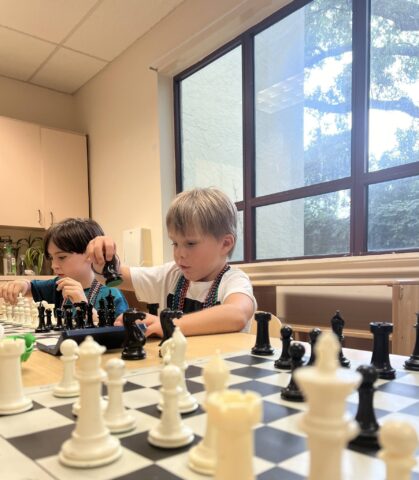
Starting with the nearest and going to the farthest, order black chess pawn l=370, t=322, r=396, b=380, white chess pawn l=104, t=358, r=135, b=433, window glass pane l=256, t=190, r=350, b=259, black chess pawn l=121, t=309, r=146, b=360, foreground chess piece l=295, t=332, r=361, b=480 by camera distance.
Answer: foreground chess piece l=295, t=332, r=361, b=480, white chess pawn l=104, t=358, r=135, b=433, black chess pawn l=370, t=322, r=396, b=380, black chess pawn l=121, t=309, r=146, b=360, window glass pane l=256, t=190, r=350, b=259

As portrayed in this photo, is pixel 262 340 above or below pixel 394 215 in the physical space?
below

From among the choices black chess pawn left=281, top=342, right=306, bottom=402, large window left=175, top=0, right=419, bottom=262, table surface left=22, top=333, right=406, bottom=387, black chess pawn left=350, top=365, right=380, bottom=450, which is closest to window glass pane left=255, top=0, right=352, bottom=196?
large window left=175, top=0, right=419, bottom=262

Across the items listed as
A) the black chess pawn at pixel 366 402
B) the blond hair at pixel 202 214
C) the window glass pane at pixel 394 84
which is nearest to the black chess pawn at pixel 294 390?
the black chess pawn at pixel 366 402

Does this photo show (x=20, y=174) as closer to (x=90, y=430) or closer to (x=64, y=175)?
(x=64, y=175)

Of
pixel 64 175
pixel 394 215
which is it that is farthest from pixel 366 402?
pixel 64 175

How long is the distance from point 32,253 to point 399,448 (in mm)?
4215

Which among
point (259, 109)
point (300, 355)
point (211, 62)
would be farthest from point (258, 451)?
point (211, 62)

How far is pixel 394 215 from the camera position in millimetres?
2303

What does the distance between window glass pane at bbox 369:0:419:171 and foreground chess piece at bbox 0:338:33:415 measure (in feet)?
7.15

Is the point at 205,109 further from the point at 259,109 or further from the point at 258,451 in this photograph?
the point at 258,451

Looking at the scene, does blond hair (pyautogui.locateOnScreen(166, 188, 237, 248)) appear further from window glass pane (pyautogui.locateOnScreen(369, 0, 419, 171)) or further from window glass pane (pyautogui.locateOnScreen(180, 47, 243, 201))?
window glass pane (pyautogui.locateOnScreen(180, 47, 243, 201))

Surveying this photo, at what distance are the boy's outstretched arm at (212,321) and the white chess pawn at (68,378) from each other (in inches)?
17.7

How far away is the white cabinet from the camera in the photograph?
3.88 meters

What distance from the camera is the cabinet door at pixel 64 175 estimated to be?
13.5 ft
